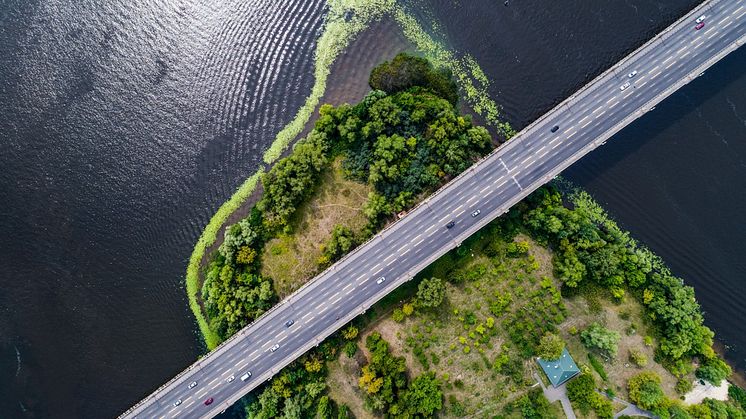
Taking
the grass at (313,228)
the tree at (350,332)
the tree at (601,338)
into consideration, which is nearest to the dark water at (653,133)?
the tree at (601,338)

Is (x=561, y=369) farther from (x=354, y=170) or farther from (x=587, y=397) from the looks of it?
(x=354, y=170)

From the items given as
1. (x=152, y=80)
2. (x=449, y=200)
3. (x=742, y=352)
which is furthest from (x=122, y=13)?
(x=742, y=352)

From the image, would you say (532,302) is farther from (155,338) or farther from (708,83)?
(155,338)

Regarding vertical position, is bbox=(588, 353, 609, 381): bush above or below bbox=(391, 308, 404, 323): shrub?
below

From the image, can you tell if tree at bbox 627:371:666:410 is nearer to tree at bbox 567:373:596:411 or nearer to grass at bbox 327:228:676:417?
grass at bbox 327:228:676:417

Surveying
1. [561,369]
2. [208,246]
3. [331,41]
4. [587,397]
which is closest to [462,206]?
[561,369]

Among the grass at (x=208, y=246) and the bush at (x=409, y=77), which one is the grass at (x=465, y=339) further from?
the bush at (x=409, y=77)

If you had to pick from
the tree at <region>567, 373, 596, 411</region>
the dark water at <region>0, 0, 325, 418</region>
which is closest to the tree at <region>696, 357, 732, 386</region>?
the tree at <region>567, 373, 596, 411</region>
